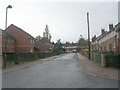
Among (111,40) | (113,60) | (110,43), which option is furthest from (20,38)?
(113,60)

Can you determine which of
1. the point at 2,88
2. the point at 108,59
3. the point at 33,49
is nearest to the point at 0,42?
the point at 33,49

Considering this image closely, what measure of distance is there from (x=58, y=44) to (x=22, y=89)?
113 m

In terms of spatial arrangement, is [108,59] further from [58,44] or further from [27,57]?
[58,44]

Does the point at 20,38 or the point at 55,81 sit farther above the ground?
the point at 20,38

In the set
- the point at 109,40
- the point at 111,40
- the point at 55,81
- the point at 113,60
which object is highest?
the point at 109,40

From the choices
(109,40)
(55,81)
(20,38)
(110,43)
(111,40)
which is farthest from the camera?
(20,38)

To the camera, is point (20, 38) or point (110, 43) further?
point (20, 38)

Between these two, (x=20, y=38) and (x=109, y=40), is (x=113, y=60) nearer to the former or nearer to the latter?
(x=109, y=40)

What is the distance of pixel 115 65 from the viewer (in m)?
22.7

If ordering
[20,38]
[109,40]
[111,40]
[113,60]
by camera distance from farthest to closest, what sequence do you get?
[20,38] < [109,40] < [111,40] < [113,60]

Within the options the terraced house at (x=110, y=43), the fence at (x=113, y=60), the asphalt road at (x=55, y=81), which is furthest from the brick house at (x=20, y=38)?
the asphalt road at (x=55, y=81)

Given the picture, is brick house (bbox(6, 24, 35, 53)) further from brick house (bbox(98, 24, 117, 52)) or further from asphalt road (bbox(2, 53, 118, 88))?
asphalt road (bbox(2, 53, 118, 88))

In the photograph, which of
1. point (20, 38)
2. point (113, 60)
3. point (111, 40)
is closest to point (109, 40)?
point (111, 40)

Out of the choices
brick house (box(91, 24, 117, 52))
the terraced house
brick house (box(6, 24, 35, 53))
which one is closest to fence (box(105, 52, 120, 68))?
the terraced house
